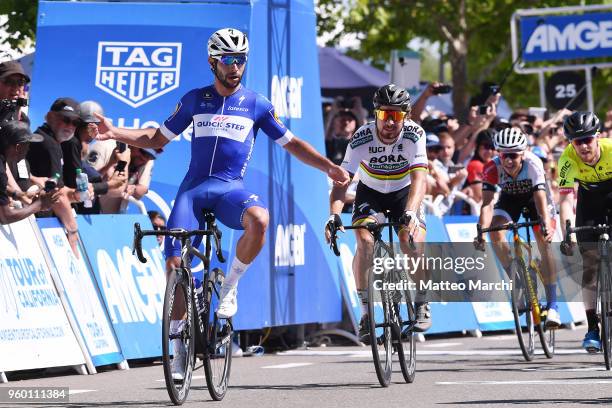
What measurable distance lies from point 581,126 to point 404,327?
7.95ft

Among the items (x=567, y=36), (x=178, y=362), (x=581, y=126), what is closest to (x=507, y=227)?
(x=581, y=126)

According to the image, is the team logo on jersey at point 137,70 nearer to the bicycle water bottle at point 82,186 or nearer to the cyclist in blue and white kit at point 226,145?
the bicycle water bottle at point 82,186

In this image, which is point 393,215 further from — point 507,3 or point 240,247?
point 507,3

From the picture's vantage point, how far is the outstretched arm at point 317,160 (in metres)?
11.0

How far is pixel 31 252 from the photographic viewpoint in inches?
505

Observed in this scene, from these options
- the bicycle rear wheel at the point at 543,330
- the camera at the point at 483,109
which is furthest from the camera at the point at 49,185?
the camera at the point at 483,109

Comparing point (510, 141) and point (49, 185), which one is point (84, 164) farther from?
point (510, 141)

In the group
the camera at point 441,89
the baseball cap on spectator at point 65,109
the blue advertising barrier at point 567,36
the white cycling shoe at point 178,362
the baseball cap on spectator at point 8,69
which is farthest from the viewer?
the blue advertising barrier at point 567,36

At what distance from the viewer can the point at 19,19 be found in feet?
57.5

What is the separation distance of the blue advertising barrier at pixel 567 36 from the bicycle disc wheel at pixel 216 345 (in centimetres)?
1668

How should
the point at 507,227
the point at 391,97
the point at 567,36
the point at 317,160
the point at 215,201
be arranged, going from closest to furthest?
the point at 215,201 < the point at 317,160 < the point at 391,97 < the point at 507,227 < the point at 567,36

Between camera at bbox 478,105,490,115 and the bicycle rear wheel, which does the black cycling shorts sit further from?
camera at bbox 478,105,490,115

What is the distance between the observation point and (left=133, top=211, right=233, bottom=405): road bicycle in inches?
389

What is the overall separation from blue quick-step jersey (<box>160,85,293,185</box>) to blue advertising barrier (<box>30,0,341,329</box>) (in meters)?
4.06
